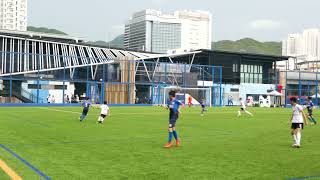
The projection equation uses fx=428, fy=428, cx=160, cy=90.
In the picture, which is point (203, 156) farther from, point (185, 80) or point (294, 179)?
point (185, 80)

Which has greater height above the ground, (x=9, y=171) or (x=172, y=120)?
(x=172, y=120)

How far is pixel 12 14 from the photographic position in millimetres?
193625

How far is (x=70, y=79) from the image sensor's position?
62.8 m

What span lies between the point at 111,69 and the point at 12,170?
60.2 m

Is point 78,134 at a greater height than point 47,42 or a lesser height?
lesser

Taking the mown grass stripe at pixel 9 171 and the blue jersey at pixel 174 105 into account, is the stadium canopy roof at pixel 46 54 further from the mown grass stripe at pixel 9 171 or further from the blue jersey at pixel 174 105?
the mown grass stripe at pixel 9 171

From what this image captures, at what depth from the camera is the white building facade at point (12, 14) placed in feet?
633

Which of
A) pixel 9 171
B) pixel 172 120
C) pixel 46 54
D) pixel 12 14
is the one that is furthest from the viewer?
pixel 12 14

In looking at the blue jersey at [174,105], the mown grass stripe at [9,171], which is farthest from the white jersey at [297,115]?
the mown grass stripe at [9,171]

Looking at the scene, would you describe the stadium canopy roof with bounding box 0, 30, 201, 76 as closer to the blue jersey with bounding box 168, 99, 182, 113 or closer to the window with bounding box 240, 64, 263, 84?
the window with bounding box 240, 64, 263, 84

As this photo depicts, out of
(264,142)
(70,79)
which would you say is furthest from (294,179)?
(70,79)

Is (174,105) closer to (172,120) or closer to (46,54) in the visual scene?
(172,120)

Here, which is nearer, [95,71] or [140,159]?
[140,159]

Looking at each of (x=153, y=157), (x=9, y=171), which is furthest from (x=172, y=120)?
(x=9, y=171)
